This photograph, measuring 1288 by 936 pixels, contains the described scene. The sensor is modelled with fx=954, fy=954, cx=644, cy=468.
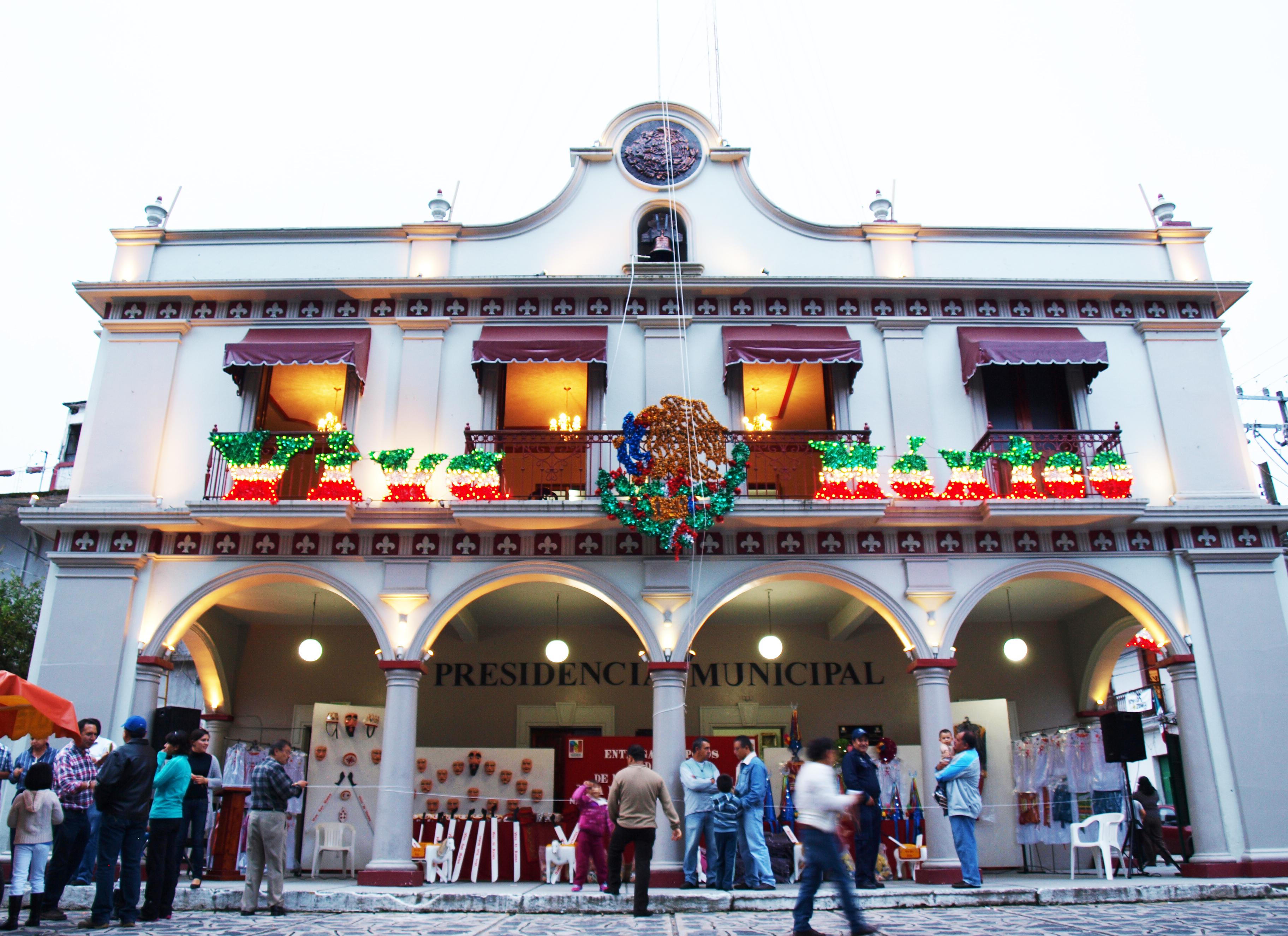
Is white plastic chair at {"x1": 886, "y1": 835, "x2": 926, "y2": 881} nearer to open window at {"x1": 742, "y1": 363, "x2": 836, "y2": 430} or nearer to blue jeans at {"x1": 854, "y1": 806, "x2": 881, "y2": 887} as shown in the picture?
blue jeans at {"x1": 854, "y1": 806, "x2": 881, "y2": 887}

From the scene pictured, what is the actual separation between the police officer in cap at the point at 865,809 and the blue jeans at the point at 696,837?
59.0 inches

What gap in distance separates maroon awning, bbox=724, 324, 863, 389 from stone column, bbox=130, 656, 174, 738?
26.7 ft

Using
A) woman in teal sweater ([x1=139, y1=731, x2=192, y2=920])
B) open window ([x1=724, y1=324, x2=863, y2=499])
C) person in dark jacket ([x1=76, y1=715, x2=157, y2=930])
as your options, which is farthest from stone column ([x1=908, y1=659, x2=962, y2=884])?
person in dark jacket ([x1=76, y1=715, x2=157, y2=930])

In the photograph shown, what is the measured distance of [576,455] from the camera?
42.1 ft

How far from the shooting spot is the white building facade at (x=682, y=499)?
11.7m

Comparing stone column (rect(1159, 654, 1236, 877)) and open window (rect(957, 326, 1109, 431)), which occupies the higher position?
open window (rect(957, 326, 1109, 431))

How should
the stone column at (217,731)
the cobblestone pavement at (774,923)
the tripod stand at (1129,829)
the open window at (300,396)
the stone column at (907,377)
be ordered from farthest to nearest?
the stone column at (217,731) → the open window at (300,396) → the stone column at (907,377) → the tripod stand at (1129,829) → the cobblestone pavement at (774,923)

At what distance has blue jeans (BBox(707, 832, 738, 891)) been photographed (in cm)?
1009

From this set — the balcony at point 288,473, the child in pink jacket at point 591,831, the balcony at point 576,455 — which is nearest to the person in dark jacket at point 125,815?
the child in pink jacket at point 591,831

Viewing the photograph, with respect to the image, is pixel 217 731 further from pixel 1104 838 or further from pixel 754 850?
pixel 1104 838

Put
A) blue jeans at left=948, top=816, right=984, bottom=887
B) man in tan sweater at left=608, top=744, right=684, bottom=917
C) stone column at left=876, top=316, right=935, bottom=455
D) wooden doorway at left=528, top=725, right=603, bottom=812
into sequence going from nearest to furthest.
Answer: man in tan sweater at left=608, top=744, right=684, bottom=917, blue jeans at left=948, top=816, right=984, bottom=887, stone column at left=876, top=316, right=935, bottom=455, wooden doorway at left=528, top=725, right=603, bottom=812

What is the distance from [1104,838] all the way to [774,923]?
5494 mm

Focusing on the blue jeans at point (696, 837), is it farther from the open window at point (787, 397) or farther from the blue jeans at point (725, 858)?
the open window at point (787, 397)

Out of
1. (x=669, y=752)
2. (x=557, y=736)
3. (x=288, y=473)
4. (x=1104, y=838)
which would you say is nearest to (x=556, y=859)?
(x=669, y=752)
